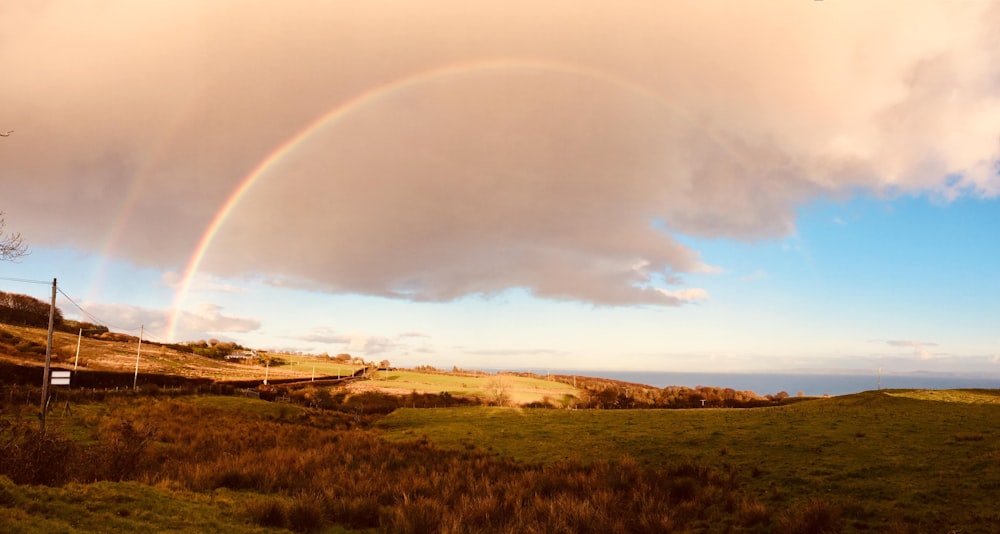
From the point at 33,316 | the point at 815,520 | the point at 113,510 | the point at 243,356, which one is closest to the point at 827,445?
the point at 815,520

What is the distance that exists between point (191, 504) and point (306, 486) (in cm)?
420

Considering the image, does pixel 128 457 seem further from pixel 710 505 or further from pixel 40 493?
pixel 710 505

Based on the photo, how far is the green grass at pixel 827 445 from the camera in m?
12.3

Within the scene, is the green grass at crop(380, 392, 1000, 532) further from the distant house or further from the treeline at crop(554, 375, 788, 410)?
the distant house

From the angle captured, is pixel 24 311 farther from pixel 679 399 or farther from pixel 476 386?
pixel 679 399

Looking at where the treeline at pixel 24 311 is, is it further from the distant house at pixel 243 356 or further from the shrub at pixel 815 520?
the shrub at pixel 815 520

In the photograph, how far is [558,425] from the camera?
3155 centimetres

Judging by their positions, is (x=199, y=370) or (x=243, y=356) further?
(x=243, y=356)

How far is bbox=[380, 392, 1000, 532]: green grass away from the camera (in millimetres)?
12266

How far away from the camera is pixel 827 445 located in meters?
18.6

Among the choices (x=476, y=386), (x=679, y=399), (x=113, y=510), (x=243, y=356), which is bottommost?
(x=243, y=356)

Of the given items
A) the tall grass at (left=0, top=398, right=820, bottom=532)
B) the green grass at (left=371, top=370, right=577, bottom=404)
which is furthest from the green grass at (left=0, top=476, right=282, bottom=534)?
the green grass at (left=371, top=370, right=577, bottom=404)

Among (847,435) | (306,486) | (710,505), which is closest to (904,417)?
(847,435)

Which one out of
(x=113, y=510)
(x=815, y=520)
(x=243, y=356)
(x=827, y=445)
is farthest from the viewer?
(x=243, y=356)
